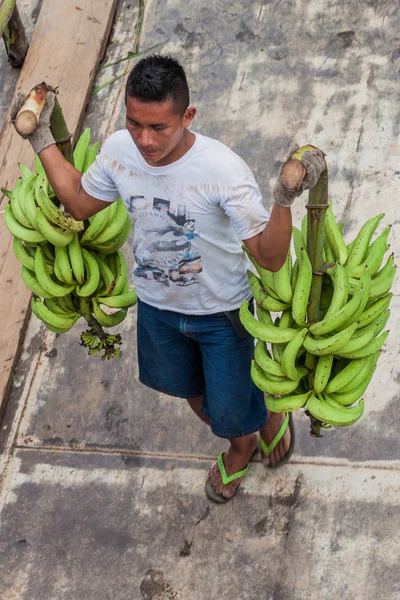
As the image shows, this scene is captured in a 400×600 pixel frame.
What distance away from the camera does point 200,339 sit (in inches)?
127

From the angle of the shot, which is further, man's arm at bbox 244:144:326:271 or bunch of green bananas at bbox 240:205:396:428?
bunch of green bananas at bbox 240:205:396:428

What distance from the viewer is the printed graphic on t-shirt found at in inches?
112

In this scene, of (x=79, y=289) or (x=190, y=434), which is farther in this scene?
(x=190, y=434)

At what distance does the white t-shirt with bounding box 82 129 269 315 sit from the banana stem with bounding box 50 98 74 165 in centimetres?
13

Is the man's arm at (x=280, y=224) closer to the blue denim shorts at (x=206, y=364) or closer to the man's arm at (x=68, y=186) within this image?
the blue denim shorts at (x=206, y=364)

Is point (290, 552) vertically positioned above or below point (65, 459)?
above

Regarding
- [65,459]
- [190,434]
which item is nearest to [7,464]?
[65,459]

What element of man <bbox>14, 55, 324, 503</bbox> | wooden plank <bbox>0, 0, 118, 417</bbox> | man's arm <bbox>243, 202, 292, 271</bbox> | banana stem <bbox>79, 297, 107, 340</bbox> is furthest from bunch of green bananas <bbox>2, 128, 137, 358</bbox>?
wooden plank <bbox>0, 0, 118, 417</bbox>

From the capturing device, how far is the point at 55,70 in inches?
224

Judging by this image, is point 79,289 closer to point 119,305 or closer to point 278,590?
point 119,305

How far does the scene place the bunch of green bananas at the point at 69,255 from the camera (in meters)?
3.11

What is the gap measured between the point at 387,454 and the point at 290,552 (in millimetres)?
645

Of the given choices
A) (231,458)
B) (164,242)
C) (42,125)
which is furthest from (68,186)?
(231,458)

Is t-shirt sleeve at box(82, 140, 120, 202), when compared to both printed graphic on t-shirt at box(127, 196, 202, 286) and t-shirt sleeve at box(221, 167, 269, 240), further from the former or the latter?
t-shirt sleeve at box(221, 167, 269, 240)
